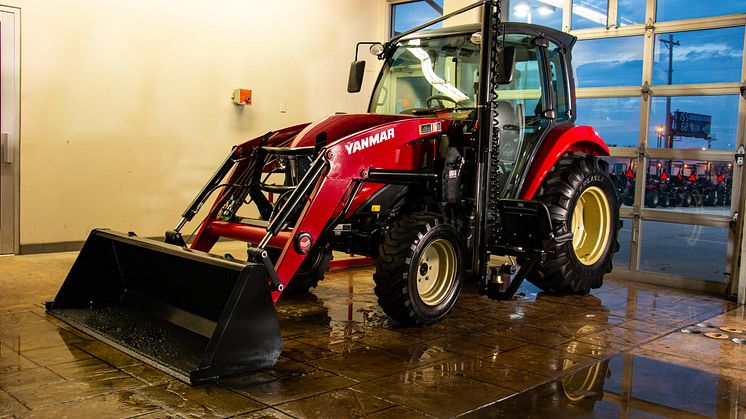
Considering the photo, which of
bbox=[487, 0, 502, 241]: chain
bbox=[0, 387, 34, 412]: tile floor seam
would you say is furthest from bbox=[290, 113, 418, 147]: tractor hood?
bbox=[0, 387, 34, 412]: tile floor seam

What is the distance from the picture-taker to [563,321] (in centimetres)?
532

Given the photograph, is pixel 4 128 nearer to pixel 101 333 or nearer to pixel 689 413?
pixel 101 333

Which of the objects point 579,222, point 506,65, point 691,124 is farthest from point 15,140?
point 691,124

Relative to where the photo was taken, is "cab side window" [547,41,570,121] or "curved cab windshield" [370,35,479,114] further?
"cab side window" [547,41,570,121]

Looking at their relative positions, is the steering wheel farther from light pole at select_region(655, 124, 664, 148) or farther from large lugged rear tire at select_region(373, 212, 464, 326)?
light pole at select_region(655, 124, 664, 148)

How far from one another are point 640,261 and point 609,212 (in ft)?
3.11

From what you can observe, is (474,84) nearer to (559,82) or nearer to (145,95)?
(559,82)

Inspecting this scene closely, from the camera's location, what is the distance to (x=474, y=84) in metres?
5.64

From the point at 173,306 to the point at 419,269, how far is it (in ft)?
5.29

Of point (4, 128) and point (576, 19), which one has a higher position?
point (576, 19)

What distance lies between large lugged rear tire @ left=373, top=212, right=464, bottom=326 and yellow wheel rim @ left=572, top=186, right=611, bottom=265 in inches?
71.7

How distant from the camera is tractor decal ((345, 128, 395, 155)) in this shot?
472 cm

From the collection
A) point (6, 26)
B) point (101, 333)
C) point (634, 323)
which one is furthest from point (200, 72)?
point (634, 323)

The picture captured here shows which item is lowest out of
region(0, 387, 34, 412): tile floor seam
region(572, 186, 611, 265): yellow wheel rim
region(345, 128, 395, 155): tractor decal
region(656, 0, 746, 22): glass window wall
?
region(0, 387, 34, 412): tile floor seam
